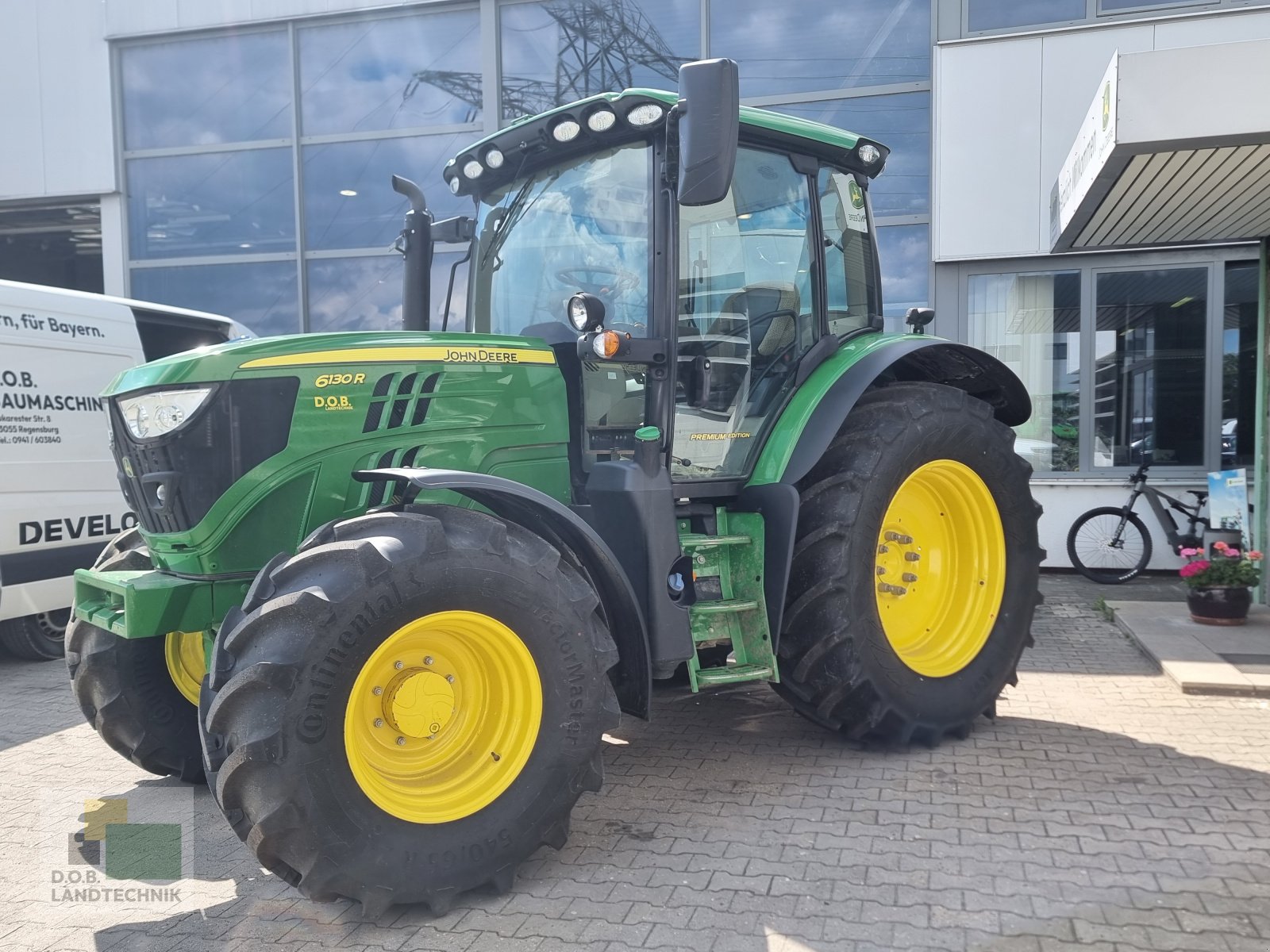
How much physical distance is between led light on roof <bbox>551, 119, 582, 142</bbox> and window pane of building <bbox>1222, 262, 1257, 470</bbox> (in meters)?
7.63

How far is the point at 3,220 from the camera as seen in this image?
1253cm

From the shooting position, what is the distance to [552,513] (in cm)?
333

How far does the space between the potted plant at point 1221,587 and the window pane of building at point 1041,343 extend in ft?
9.79

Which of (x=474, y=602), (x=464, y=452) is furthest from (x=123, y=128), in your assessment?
(x=474, y=602)

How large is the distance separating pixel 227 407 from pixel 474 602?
1.05 m

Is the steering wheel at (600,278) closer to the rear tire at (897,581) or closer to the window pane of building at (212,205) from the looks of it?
the rear tire at (897,581)

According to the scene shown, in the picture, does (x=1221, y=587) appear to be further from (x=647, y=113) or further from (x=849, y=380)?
(x=647, y=113)

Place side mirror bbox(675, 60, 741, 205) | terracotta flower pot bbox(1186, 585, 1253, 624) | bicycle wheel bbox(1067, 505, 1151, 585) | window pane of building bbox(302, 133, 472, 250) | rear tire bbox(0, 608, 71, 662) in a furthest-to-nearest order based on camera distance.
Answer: window pane of building bbox(302, 133, 472, 250) → bicycle wheel bbox(1067, 505, 1151, 585) → rear tire bbox(0, 608, 71, 662) → terracotta flower pot bbox(1186, 585, 1253, 624) → side mirror bbox(675, 60, 741, 205)

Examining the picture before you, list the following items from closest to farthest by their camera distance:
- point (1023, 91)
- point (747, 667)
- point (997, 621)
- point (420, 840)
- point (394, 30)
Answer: point (420, 840)
point (747, 667)
point (997, 621)
point (1023, 91)
point (394, 30)

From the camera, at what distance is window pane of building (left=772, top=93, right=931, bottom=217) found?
9.80 meters

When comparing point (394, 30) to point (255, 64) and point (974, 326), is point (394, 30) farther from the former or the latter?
point (974, 326)

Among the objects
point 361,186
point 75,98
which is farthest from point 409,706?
point 75,98

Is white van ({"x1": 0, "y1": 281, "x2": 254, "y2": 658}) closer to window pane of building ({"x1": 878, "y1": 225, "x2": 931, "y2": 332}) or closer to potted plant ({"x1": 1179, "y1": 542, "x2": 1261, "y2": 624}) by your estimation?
window pane of building ({"x1": 878, "y1": 225, "x2": 931, "y2": 332})

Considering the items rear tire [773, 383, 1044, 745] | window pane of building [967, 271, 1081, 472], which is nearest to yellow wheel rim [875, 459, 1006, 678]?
rear tire [773, 383, 1044, 745]
